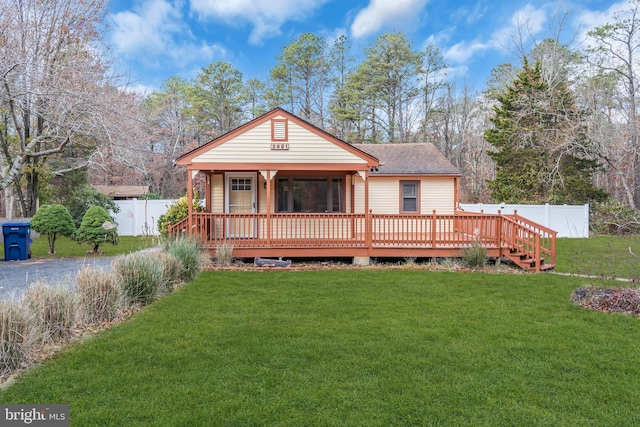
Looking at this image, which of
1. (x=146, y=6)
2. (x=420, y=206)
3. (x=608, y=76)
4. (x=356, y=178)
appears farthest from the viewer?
(x=608, y=76)

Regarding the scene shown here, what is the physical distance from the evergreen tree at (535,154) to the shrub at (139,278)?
1942 cm

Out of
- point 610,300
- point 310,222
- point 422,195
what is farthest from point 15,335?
point 422,195

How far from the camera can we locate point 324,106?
94.5 feet

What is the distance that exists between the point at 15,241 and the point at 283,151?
7942mm

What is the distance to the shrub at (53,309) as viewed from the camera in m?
4.14

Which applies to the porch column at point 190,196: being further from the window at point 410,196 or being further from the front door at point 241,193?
the window at point 410,196

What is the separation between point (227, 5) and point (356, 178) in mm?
13585

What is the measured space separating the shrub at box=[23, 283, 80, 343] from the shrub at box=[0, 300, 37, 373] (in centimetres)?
29

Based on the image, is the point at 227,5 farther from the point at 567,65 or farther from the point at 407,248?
the point at 567,65

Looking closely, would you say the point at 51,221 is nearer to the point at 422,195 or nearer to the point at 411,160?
the point at 422,195

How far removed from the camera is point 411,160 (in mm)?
13961

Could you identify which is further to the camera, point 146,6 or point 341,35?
point 341,35

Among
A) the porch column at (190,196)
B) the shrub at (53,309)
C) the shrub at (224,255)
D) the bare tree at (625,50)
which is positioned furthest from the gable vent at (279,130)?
the bare tree at (625,50)

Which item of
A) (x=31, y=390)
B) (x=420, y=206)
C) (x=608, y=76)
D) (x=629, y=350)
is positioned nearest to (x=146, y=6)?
(x=420, y=206)
